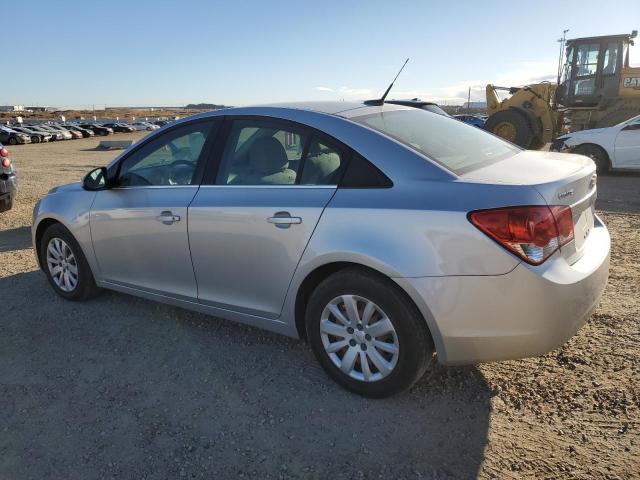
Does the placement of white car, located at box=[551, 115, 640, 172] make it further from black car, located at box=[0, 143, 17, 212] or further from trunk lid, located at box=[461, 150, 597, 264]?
black car, located at box=[0, 143, 17, 212]

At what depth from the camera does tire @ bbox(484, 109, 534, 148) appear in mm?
15125

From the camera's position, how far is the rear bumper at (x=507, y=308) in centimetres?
231

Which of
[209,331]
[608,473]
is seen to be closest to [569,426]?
[608,473]

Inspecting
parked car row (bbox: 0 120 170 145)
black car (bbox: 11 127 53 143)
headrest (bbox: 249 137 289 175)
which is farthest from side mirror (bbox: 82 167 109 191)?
black car (bbox: 11 127 53 143)

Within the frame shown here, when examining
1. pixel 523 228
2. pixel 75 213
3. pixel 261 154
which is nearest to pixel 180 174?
pixel 261 154

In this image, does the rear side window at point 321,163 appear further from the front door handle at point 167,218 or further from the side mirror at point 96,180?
the side mirror at point 96,180

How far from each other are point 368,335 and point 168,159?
78.9 inches

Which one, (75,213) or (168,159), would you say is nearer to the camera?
(168,159)

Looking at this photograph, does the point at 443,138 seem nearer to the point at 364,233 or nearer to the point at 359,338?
the point at 364,233

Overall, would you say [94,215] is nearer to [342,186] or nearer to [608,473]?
[342,186]

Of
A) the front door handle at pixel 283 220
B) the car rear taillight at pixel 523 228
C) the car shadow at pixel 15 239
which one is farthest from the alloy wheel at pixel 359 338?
the car shadow at pixel 15 239

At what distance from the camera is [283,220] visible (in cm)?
288

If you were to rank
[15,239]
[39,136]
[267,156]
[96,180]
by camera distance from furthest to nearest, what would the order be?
[39,136] < [15,239] < [96,180] < [267,156]

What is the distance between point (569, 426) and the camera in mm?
2529
